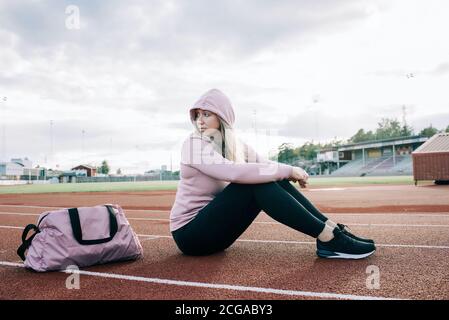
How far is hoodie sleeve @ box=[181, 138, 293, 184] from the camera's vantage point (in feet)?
9.05

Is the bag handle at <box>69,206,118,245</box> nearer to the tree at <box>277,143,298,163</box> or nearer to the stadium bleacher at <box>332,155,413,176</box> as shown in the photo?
the stadium bleacher at <box>332,155,413,176</box>

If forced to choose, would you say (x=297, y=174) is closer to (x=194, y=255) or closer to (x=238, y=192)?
(x=238, y=192)

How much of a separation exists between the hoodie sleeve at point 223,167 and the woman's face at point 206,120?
0.15 metres

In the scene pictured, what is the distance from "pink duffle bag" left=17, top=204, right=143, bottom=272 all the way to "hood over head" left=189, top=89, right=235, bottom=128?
116 cm

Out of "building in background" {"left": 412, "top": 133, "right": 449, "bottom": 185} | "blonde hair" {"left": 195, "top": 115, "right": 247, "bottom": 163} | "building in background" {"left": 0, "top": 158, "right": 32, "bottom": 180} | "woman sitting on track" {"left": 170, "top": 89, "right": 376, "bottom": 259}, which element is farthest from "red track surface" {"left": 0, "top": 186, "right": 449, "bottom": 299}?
"building in background" {"left": 0, "top": 158, "right": 32, "bottom": 180}

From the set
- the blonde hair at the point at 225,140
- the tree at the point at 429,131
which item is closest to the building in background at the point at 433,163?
the blonde hair at the point at 225,140

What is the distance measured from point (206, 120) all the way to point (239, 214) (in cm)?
79

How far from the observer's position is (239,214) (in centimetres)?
295

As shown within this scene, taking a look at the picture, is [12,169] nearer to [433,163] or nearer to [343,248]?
[433,163]

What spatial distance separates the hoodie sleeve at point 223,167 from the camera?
276cm

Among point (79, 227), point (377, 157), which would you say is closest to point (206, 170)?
point (79, 227)
